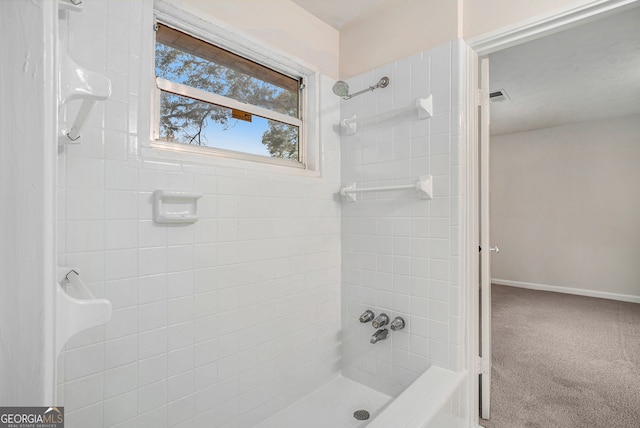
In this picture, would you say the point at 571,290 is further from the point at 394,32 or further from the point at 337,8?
the point at 337,8

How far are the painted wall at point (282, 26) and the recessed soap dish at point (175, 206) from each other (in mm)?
846

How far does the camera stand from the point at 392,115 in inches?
70.9

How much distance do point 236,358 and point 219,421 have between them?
0.28m

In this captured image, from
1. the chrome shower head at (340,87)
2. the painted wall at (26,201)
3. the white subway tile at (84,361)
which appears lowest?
the white subway tile at (84,361)

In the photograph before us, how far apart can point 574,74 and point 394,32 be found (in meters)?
2.18

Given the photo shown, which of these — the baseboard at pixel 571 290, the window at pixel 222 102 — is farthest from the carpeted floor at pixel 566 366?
the window at pixel 222 102

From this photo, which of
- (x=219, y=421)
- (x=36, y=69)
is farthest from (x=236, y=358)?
(x=36, y=69)

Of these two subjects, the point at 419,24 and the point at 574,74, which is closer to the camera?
the point at 419,24

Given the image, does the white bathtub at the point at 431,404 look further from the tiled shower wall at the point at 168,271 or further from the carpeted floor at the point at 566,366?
the tiled shower wall at the point at 168,271

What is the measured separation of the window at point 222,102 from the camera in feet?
4.62

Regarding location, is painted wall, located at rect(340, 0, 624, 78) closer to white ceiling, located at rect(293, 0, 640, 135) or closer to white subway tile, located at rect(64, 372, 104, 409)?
A: white ceiling, located at rect(293, 0, 640, 135)

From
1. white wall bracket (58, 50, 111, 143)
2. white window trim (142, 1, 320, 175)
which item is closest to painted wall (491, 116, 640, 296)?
white window trim (142, 1, 320, 175)

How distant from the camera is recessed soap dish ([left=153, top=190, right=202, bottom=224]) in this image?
122 cm

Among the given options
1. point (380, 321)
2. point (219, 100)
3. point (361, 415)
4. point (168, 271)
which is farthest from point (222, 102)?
point (361, 415)
